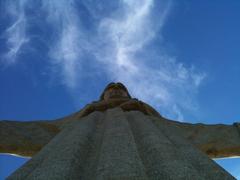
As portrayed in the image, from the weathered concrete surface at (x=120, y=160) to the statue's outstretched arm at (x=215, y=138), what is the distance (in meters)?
3.03

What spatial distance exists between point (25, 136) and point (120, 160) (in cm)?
455

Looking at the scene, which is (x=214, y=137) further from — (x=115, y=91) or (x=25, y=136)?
(x=25, y=136)

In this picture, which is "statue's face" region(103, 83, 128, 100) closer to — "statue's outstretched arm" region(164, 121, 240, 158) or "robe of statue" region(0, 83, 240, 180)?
"statue's outstretched arm" region(164, 121, 240, 158)

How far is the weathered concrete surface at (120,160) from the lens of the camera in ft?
9.24

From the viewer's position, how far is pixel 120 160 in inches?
121

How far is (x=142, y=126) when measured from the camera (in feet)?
16.0

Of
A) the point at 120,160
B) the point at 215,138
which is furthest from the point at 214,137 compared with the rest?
the point at 120,160

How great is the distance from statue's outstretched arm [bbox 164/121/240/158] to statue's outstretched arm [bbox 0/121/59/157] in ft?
9.94

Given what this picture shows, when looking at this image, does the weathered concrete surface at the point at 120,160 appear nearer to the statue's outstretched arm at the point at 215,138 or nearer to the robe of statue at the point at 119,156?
the robe of statue at the point at 119,156

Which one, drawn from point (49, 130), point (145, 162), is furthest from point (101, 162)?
point (49, 130)

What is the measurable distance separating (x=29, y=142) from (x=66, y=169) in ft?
14.1

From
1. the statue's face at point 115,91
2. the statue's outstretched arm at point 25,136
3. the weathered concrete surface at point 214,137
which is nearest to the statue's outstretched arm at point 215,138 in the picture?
the weathered concrete surface at point 214,137

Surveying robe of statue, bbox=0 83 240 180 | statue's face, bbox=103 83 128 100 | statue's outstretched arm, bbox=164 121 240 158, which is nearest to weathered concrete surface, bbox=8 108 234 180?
robe of statue, bbox=0 83 240 180

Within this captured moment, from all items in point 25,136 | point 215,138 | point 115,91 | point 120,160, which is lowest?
point 120,160
